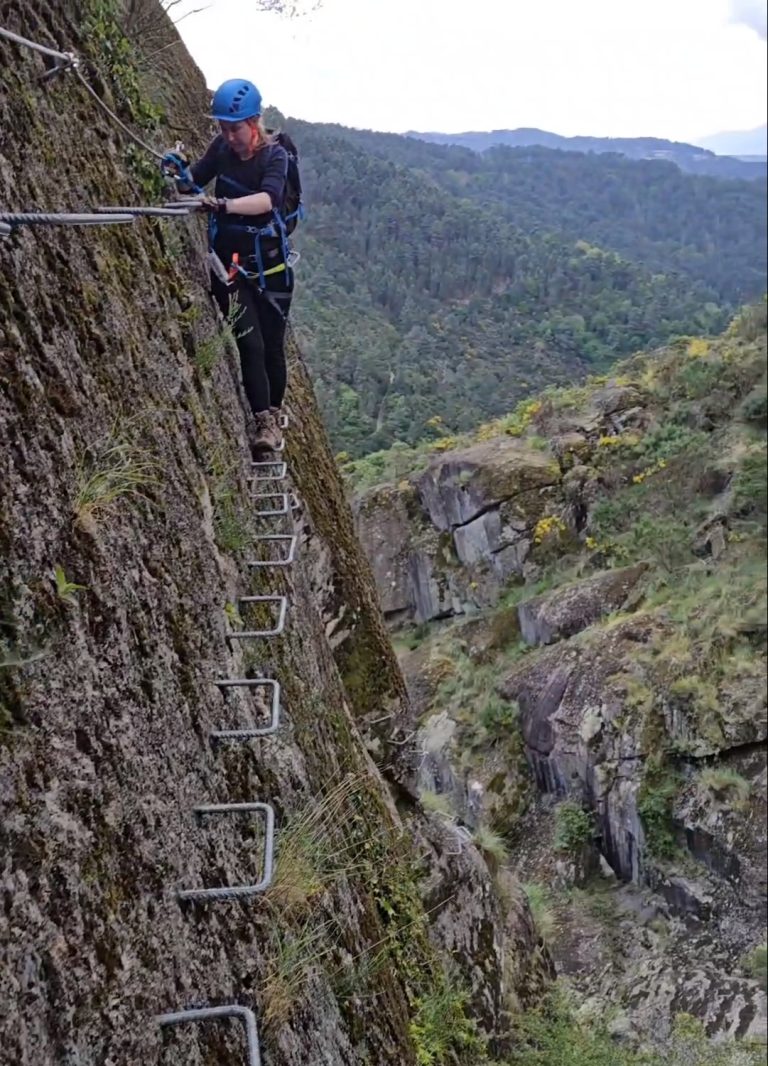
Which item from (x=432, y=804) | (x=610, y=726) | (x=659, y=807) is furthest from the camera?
(x=610, y=726)

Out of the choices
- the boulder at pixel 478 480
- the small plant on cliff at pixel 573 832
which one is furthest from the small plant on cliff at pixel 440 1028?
the boulder at pixel 478 480

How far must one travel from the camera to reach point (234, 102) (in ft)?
12.9

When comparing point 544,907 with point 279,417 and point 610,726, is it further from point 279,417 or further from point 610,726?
point 279,417

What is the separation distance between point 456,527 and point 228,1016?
18534mm

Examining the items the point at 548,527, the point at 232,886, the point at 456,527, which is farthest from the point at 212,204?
the point at 456,527

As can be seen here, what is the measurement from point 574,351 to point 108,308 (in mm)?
62528

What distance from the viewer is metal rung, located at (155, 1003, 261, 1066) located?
1.49 m

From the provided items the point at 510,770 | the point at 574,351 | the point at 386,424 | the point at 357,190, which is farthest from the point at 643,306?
the point at 510,770

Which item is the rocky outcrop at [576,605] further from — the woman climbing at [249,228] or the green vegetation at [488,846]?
the woman climbing at [249,228]

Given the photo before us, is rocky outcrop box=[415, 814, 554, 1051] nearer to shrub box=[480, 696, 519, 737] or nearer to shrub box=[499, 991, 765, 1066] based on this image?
shrub box=[499, 991, 765, 1066]

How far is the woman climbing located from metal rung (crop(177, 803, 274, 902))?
2.60 meters

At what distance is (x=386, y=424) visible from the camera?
43938 millimetres

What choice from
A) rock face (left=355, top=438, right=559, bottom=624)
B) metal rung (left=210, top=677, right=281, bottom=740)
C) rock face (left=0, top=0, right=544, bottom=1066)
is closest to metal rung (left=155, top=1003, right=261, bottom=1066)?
rock face (left=0, top=0, right=544, bottom=1066)

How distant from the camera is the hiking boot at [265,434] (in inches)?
175
